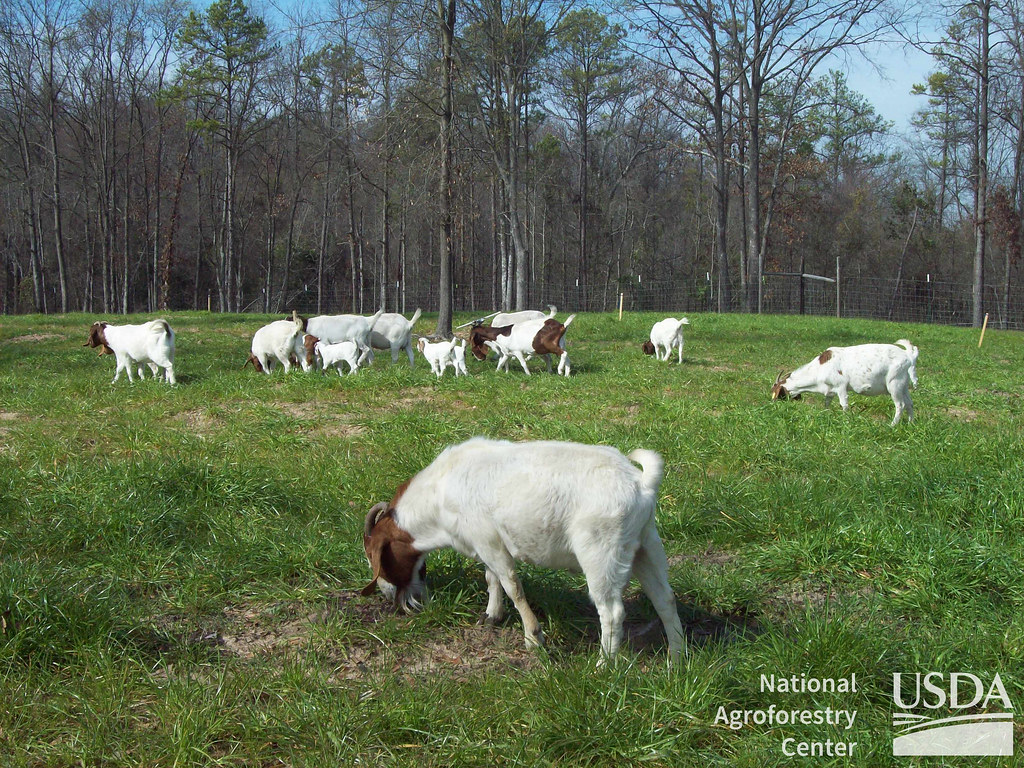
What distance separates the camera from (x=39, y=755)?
2.74 metres

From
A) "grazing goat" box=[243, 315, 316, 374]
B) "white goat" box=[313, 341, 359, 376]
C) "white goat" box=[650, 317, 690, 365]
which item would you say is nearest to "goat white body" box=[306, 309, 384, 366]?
"grazing goat" box=[243, 315, 316, 374]

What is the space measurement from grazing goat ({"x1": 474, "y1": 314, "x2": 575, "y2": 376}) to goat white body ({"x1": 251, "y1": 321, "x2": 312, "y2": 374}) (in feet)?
10.3

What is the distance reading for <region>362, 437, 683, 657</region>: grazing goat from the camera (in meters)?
3.26

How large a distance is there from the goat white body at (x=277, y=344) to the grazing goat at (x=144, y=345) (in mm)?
1513

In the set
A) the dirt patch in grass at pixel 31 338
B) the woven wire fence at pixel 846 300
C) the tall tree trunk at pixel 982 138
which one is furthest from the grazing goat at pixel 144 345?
the tall tree trunk at pixel 982 138

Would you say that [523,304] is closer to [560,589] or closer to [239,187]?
[560,589]

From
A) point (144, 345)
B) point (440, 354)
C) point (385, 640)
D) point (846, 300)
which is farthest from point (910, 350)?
point (846, 300)

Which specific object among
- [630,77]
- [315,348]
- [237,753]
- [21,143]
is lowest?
[237,753]

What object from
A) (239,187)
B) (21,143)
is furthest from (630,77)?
(21,143)

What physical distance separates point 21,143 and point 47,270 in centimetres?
1203

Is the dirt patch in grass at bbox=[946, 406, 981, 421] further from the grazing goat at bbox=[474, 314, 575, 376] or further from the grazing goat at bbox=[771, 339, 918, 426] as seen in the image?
the grazing goat at bbox=[474, 314, 575, 376]

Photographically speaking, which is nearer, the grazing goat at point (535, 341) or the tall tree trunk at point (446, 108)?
the grazing goat at point (535, 341)

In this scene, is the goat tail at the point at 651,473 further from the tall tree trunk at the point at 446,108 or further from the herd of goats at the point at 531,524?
the tall tree trunk at the point at 446,108

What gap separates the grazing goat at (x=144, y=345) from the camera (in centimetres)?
1095
